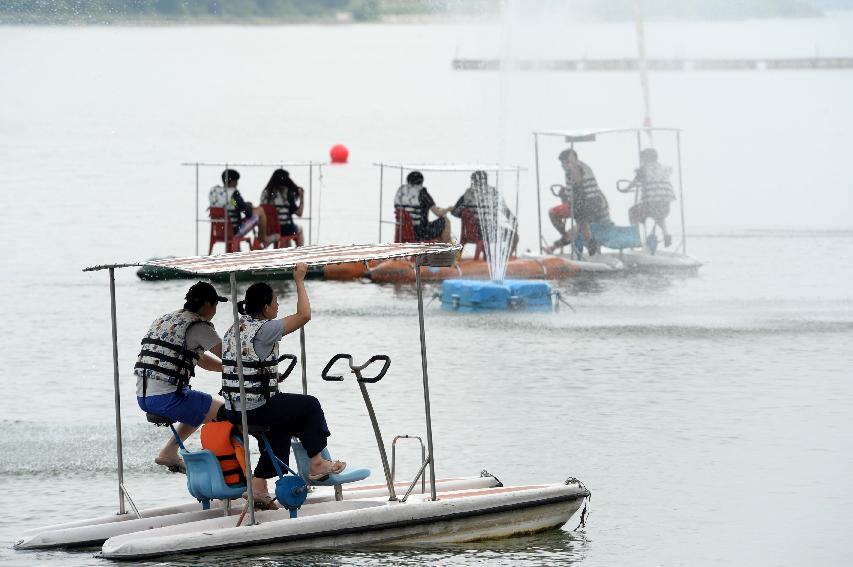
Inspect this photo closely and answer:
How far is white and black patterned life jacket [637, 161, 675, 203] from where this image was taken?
29.1 meters

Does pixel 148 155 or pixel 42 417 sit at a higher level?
pixel 148 155

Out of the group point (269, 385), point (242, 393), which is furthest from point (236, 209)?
point (242, 393)

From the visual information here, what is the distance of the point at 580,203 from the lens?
28.4 metres

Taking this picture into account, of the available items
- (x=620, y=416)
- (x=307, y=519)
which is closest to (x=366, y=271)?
(x=620, y=416)

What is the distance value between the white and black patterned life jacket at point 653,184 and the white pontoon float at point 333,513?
16724mm

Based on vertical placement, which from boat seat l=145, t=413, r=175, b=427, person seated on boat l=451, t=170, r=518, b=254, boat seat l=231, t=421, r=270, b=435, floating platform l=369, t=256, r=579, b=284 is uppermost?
person seated on boat l=451, t=170, r=518, b=254

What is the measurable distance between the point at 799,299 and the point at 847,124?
66208 millimetres

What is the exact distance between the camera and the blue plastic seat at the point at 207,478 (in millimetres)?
11820

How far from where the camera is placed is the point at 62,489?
14.5 metres

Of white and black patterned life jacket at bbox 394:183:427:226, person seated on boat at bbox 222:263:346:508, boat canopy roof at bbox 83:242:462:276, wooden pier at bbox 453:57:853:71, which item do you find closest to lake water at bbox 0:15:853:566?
person seated on boat at bbox 222:263:346:508

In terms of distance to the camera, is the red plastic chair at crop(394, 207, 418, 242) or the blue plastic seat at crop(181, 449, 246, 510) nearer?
the blue plastic seat at crop(181, 449, 246, 510)

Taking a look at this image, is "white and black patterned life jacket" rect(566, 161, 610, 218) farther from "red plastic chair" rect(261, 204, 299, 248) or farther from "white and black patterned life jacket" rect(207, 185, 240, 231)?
"white and black patterned life jacket" rect(207, 185, 240, 231)

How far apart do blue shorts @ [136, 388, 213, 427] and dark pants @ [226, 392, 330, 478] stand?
61cm

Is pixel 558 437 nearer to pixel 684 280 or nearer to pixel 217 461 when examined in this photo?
pixel 217 461
